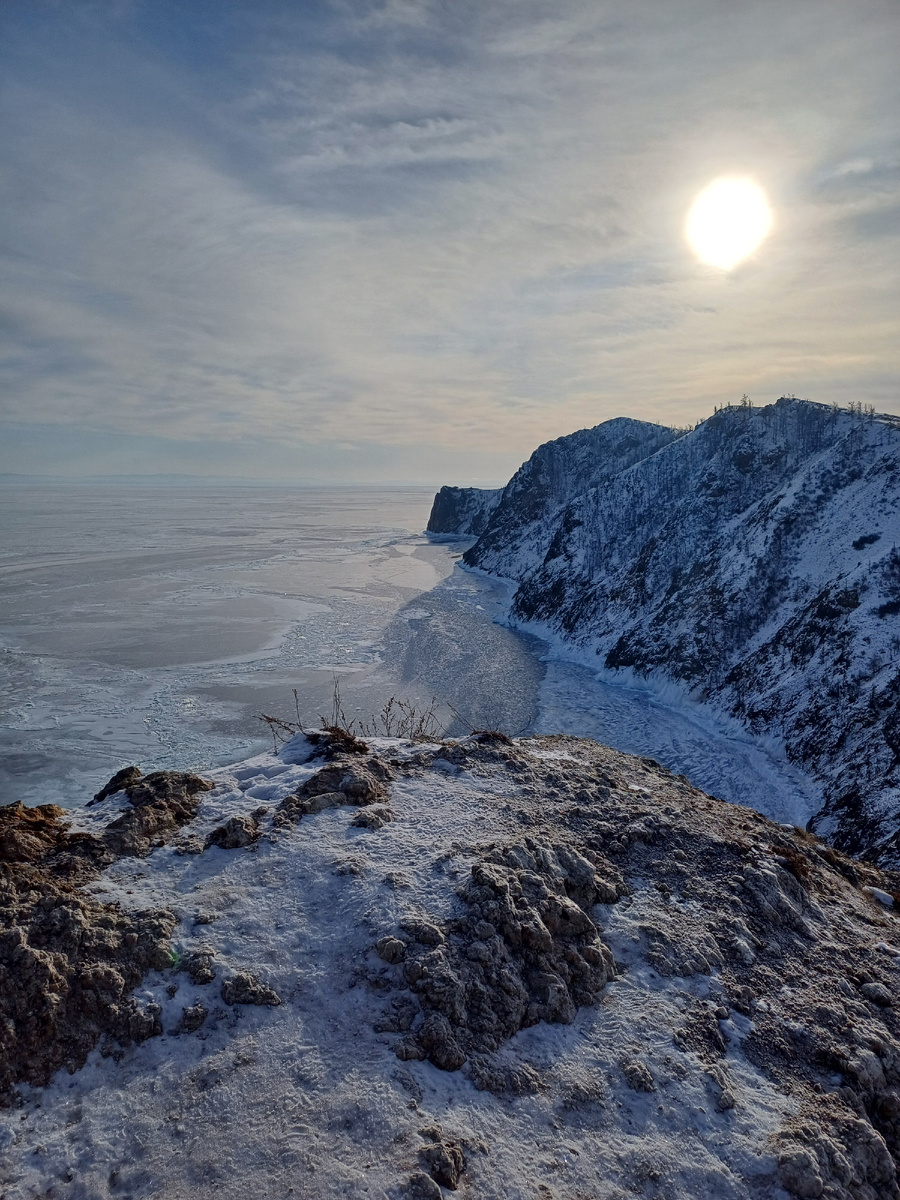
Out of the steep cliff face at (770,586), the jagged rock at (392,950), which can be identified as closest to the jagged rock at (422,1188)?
the jagged rock at (392,950)

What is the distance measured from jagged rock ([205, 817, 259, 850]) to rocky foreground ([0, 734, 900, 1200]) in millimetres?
28

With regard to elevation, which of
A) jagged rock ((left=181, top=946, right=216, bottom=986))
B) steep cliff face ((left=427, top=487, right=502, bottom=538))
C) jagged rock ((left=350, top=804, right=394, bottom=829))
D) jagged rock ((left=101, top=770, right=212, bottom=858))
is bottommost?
jagged rock ((left=181, top=946, right=216, bottom=986))

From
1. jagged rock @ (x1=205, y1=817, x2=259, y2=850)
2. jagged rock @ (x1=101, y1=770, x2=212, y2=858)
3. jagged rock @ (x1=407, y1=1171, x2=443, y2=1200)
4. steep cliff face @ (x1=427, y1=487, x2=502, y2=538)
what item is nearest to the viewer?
jagged rock @ (x1=407, y1=1171, x2=443, y2=1200)

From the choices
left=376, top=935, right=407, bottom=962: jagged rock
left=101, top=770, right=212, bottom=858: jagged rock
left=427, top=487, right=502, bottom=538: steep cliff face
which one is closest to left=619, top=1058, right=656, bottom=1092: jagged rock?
left=376, top=935, right=407, bottom=962: jagged rock

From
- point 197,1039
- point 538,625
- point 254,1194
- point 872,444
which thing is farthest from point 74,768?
point 872,444

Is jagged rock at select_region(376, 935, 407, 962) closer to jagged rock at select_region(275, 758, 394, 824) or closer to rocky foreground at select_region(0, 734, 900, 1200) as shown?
rocky foreground at select_region(0, 734, 900, 1200)

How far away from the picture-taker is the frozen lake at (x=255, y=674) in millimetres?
19422

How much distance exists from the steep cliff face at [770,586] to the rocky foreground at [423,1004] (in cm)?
818

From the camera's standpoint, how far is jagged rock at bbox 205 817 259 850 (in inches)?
283

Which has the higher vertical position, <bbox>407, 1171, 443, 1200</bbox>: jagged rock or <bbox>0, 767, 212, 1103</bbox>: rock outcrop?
<bbox>0, 767, 212, 1103</bbox>: rock outcrop

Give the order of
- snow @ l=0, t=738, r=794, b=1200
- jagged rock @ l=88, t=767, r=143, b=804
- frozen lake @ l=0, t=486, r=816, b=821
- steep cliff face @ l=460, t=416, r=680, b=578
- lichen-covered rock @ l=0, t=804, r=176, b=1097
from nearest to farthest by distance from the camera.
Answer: snow @ l=0, t=738, r=794, b=1200 → lichen-covered rock @ l=0, t=804, r=176, b=1097 → jagged rock @ l=88, t=767, r=143, b=804 → frozen lake @ l=0, t=486, r=816, b=821 → steep cliff face @ l=460, t=416, r=680, b=578

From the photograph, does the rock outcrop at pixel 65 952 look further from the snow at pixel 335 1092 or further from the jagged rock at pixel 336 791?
the jagged rock at pixel 336 791

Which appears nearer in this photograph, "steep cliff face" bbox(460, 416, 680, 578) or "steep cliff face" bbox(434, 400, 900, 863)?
"steep cliff face" bbox(434, 400, 900, 863)

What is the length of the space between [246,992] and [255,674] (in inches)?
894
